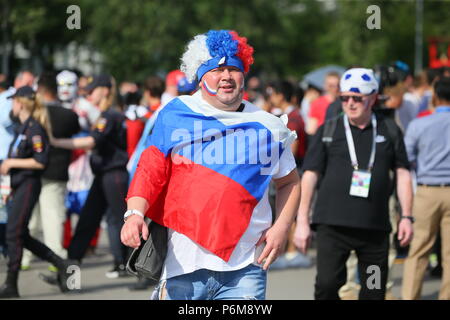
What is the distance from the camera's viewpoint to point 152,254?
4.41 m

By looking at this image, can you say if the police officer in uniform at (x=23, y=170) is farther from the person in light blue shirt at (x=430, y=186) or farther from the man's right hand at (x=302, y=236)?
the person in light blue shirt at (x=430, y=186)

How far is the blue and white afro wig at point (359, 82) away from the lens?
640 centimetres

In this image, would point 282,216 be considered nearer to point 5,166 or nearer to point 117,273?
point 5,166

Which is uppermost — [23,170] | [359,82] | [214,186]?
[359,82]

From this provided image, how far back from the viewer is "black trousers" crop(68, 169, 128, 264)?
917cm

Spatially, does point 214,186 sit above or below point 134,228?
above

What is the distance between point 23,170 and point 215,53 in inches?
167

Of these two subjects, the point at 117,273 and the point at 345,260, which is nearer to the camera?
the point at 345,260

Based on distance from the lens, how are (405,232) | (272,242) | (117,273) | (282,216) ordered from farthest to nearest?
(117,273)
(405,232)
(282,216)
(272,242)

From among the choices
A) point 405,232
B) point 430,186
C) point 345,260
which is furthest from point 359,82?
point 430,186

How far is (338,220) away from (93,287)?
137 inches

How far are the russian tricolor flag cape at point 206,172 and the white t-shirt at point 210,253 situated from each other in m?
0.04

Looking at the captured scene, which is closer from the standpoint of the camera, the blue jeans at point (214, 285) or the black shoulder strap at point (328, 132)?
the blue jeans at point (214, 285)

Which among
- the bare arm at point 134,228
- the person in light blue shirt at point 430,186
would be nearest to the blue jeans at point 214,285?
the bare arm at point 134,228
